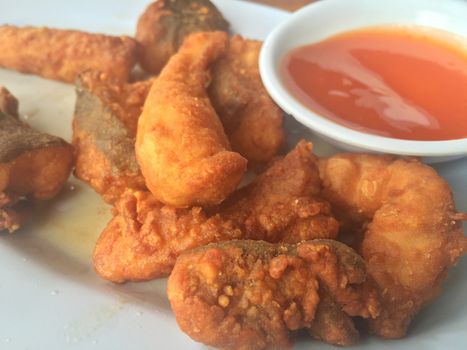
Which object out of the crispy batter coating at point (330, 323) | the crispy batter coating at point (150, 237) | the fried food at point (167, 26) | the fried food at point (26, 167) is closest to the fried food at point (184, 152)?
the crispy batter coating at point (150, 237)

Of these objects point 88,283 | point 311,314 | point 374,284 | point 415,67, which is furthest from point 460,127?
point 88,283

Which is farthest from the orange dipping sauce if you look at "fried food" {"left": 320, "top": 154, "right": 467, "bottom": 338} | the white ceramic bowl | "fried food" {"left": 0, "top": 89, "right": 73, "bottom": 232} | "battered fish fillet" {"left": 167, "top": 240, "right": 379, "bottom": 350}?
"fried food" {"left": 0, "top": 89, "right": 73, "bottom": 232}

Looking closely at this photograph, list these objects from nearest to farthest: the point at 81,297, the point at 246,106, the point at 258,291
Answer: the point at 258,291 → the point at 81,297 → the point at 246,106

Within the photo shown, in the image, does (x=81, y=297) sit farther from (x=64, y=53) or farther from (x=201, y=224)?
(x=64, y=53)

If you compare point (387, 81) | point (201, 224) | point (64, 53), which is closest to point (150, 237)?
point (201, 224)

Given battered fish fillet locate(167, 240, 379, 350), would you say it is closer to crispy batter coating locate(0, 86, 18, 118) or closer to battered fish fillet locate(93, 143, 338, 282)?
battered fish fillet locate(93, 143, 338, 282)

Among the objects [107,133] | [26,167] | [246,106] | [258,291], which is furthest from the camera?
[246,106]
